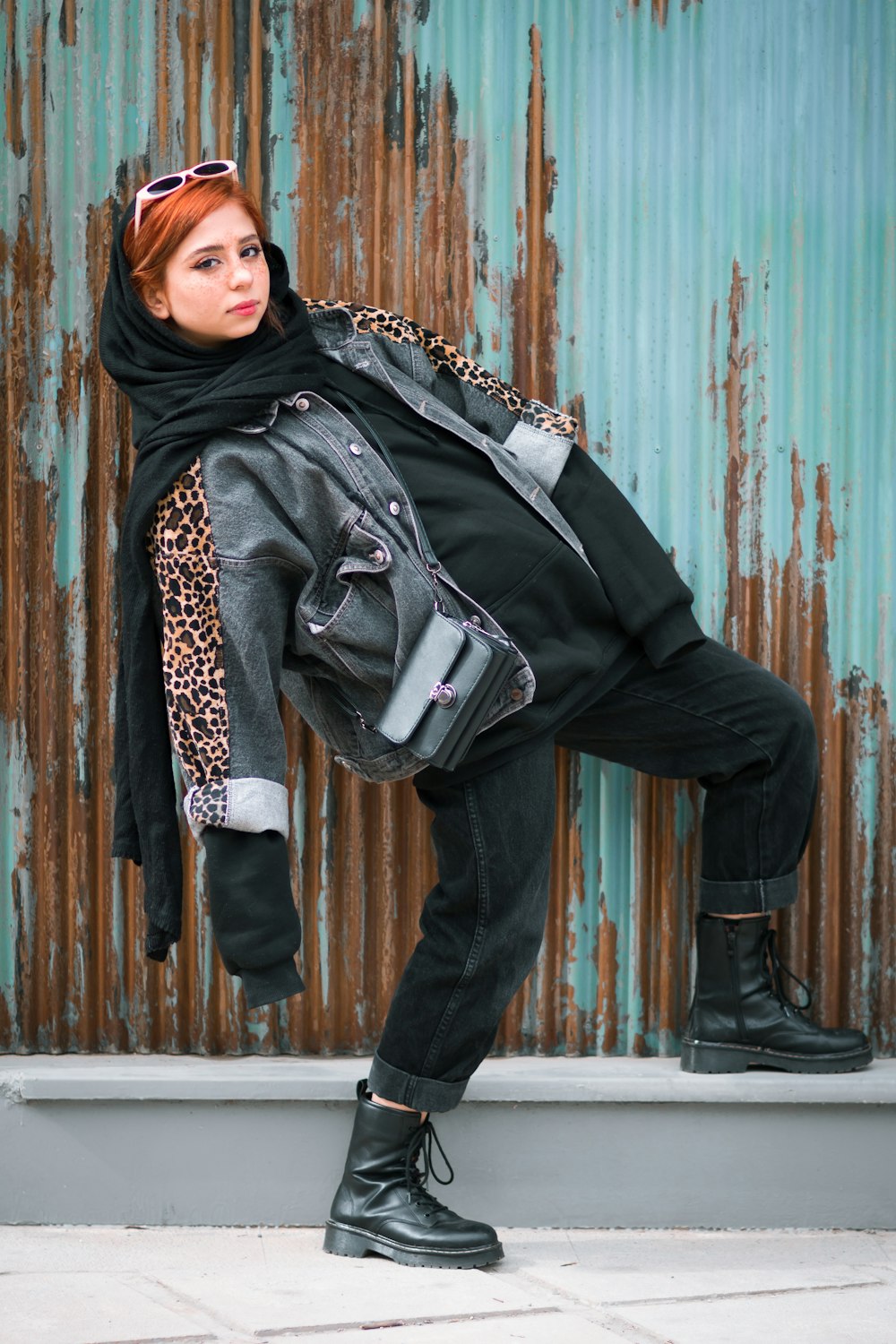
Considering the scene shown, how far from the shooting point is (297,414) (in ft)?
7.83

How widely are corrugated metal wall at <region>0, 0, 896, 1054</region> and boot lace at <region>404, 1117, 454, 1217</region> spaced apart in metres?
0.40

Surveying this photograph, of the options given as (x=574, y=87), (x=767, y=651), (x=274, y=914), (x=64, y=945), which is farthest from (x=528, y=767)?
(x=574, y=87)

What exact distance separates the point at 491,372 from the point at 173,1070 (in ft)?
5.11

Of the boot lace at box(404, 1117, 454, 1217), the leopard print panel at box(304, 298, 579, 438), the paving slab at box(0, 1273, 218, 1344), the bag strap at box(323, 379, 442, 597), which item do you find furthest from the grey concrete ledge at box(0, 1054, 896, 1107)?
the leopard print panel at box(304, 298, 579, 438)

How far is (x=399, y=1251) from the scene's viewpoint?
2.41 metres

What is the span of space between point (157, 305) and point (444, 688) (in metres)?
0.84

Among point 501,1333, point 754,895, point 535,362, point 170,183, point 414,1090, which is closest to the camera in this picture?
point 501,1333

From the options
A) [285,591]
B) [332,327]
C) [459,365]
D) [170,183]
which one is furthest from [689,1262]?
[170,183]

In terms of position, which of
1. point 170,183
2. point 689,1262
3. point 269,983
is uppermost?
point 170,183

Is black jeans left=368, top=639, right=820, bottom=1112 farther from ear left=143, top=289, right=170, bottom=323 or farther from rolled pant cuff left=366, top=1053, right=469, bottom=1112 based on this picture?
ear left=143, top=289, right=170, bottom=323

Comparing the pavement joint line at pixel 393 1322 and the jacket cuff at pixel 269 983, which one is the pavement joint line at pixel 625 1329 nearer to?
the pavement joint line at pixel 393 1322

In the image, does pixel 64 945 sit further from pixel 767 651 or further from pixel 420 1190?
pixel 767 651

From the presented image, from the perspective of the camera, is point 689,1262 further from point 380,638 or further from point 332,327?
point 332,327

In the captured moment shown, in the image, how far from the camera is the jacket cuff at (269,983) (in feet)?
7.37
